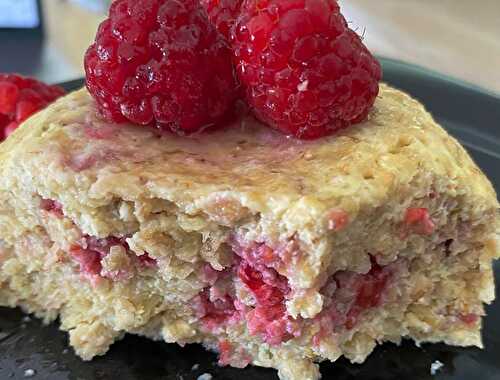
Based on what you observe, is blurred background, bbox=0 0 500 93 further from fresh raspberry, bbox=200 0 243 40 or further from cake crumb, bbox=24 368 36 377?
cake crumb, bbox=24 368 36 377

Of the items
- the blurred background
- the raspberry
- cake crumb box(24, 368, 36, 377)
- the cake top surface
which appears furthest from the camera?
the blurred background

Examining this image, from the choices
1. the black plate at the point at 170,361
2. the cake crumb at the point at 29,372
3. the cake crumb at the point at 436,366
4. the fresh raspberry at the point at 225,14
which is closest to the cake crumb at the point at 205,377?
the black plate at the point at 170,361

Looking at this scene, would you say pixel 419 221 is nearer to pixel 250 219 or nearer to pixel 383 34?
pixel 250 219

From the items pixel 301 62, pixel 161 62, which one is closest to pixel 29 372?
pixel 161 62

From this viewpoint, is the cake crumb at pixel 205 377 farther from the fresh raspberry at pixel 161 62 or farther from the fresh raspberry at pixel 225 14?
the fresh raspberry at pixel 225 14

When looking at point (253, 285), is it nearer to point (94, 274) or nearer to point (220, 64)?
point (94, 274)

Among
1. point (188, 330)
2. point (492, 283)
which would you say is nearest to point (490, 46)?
point (492, 283)

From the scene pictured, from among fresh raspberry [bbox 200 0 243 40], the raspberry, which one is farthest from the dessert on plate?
fresh raspberry [bbox 200 0 243 40]
